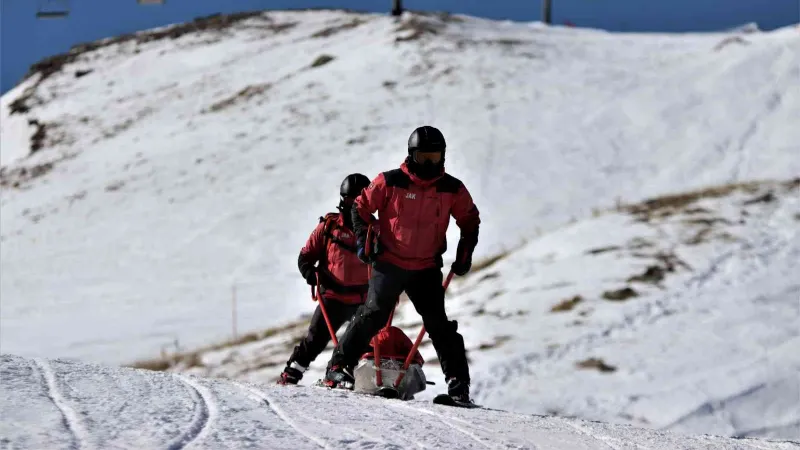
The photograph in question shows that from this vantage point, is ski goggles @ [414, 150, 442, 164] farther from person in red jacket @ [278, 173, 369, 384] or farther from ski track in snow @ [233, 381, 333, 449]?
ski track in snow @ [233, 381, 333, 449]

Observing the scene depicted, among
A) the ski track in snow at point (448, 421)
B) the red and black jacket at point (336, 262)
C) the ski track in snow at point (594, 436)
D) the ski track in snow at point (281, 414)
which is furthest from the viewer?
the red and black jacket at point (336, 262)

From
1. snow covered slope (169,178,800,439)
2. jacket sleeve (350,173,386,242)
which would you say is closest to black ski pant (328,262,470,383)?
jacket sleeve (350,173,386,242)

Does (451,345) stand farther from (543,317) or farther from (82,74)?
(82,74)

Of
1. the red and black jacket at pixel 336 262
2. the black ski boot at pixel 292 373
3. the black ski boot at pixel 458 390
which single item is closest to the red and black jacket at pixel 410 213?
the black ski boot at pixel 458 390

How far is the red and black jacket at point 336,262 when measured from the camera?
8008 mm

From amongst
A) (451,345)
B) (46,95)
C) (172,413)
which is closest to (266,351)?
(451,345)

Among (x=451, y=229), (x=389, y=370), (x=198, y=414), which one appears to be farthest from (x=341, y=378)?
(x=451, y=229)

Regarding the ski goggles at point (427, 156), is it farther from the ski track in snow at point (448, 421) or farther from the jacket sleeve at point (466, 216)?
the ski track in snow at point (448, 421)

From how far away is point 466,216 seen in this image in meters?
6.66

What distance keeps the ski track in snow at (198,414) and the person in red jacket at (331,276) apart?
7.21ft

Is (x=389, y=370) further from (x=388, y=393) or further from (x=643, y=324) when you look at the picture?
(x=643, y=324)

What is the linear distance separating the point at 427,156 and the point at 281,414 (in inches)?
85.4

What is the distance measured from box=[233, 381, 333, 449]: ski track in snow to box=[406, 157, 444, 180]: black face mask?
5.87ft

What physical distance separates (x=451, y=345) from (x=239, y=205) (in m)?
18.4
